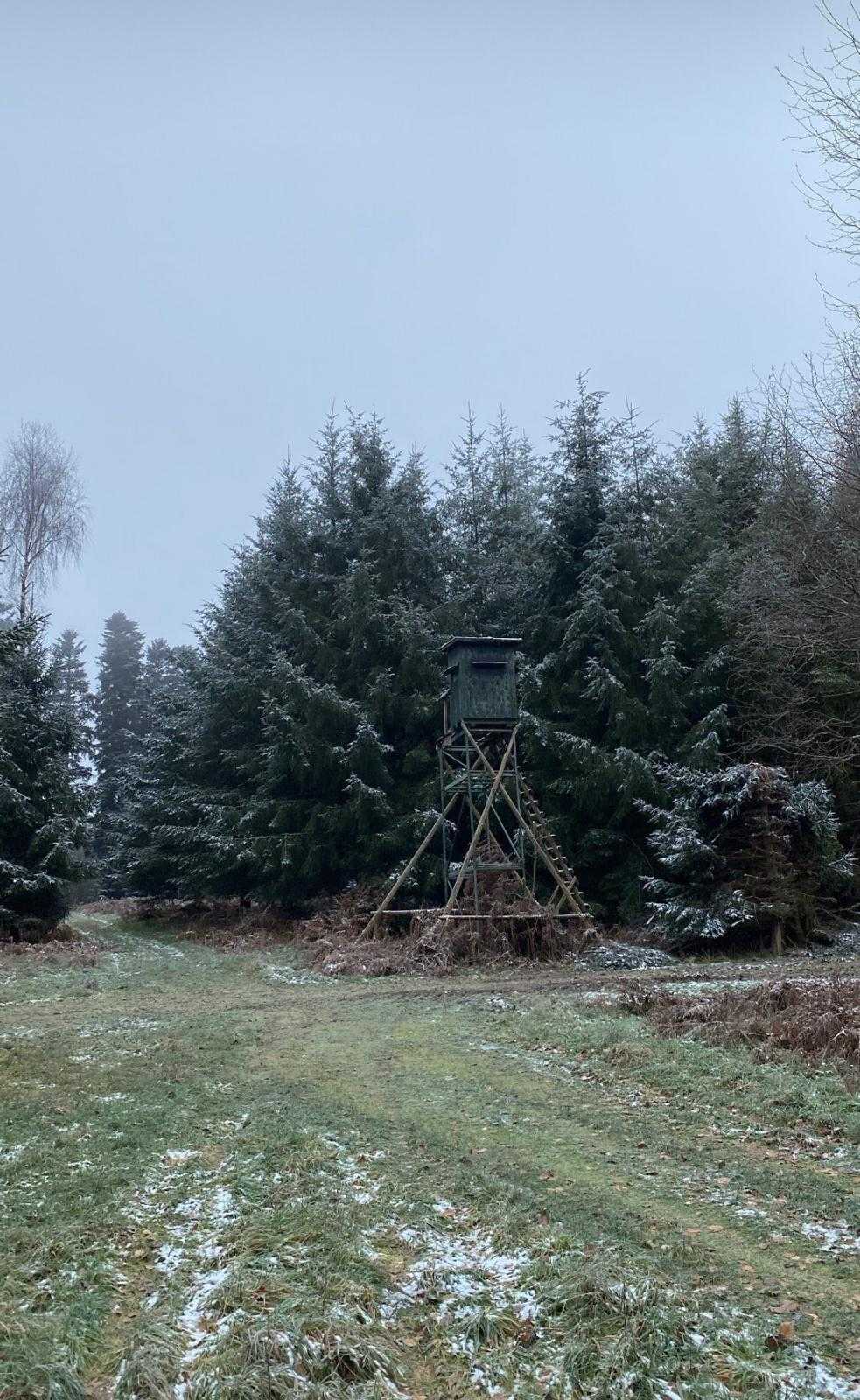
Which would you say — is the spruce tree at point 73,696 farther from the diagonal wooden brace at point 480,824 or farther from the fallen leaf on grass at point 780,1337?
the fallen leaf on grass at point 780,1337

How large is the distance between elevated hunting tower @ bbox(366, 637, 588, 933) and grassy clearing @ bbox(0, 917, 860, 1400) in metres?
7.36

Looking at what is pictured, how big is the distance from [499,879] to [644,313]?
2178 centimetres

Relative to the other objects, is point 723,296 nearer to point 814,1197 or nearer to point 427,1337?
point 814,1197

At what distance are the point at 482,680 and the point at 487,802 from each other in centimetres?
247

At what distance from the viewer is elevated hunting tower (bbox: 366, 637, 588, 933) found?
54.2ft

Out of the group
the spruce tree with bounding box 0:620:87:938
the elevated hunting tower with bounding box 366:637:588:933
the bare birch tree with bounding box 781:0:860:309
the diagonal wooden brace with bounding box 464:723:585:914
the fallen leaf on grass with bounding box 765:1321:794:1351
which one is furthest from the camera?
the spruce tree with bounding box 0:620:87:938

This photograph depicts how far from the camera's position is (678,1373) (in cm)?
354

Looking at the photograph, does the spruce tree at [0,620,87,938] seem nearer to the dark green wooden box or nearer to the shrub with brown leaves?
the dark green wooden box

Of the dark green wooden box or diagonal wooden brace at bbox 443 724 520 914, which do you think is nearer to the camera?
diagonal wooden brace at bbox 443 724 520 914

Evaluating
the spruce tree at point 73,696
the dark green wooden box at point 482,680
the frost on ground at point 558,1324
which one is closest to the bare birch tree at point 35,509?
the spruce tree at point 73,696

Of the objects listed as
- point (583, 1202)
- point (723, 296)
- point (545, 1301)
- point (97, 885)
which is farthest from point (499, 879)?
point (97, 885)

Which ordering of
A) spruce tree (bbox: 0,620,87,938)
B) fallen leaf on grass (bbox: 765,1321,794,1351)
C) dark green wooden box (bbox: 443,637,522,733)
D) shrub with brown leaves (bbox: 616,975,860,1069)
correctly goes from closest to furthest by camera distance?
fallen leaf on grass (bbox: 765,1321,794,1351) < shrub with brown leaves (bbox: 616,975,860,1069) < dark green wooden box (bbox: 443,637,522,733) < spruce tree (bbox: 0,620,87,938)

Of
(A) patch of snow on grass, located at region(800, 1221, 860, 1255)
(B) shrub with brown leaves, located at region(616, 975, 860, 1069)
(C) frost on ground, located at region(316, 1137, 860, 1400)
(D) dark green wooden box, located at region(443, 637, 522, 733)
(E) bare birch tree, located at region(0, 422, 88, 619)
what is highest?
(E) bare birch tree, located at region(0, 422, 88, 619)

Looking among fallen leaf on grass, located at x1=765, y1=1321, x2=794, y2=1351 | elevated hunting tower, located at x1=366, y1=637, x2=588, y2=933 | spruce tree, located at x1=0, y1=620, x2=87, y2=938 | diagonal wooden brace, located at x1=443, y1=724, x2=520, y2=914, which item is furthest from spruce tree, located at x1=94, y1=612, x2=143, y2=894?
fallen leaf on grass, located at x1=765, y1=1321, x2=794, y2=1351
